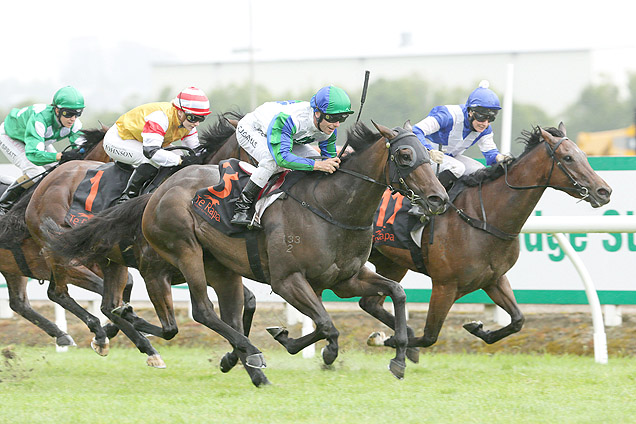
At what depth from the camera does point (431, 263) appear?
5648 millimetres

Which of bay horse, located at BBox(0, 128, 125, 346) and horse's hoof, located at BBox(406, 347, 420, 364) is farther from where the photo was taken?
bay horse, located at BBox(0, 128, 125, 346)

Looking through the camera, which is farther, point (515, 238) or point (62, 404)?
point (515, 238)

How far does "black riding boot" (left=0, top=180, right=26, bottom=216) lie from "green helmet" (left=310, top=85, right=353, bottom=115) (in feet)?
10.00

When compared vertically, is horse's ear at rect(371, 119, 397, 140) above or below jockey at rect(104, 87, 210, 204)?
above

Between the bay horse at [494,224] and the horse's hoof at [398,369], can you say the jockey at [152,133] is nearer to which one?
the bay horse at [494,224]

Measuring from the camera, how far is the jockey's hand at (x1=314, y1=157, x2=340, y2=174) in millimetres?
4926

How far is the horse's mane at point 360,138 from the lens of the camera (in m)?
5.00

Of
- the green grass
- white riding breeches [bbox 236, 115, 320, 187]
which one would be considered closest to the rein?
the green grass

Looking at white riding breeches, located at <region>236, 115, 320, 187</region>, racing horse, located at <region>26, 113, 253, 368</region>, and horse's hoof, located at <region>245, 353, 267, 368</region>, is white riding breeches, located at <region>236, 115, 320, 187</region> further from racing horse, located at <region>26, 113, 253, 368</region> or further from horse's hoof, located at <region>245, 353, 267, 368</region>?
horse's hoof, located at <region>245, 353, 267, 368</region>

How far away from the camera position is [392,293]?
5.01 m

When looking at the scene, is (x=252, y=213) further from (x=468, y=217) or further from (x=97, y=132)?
(x=97, y=132)

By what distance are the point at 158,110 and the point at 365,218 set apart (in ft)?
6.23

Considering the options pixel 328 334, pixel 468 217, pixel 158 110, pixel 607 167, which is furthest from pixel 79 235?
pixel 607 167

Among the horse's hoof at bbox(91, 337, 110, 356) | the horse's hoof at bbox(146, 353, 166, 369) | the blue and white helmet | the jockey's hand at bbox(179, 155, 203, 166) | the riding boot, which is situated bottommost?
the horse's hoof at bbox(91, 337, 110, 356)
